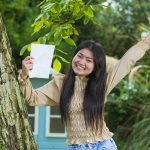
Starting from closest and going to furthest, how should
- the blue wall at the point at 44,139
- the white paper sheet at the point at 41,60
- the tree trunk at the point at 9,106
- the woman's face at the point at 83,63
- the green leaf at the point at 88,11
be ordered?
the tree trunk at the point at 9,106
the white paper sheet at the point at 41,60
the woman's face at the point at 83,63
the green leaf at the point at 88,11
the blue wall at the point at 44,139

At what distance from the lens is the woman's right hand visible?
3223 millimetres

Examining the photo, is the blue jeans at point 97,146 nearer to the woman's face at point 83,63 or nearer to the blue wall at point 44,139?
the woman's face at point 83,63

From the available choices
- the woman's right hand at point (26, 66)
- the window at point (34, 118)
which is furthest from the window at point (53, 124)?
the woman's right hand at point (26, 66)

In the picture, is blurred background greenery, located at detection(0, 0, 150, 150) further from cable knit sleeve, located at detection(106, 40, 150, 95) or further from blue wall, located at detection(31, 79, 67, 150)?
cable knit sleeve, located at detection(106, 40, 150, 95)

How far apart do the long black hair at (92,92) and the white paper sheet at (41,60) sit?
0.19 m

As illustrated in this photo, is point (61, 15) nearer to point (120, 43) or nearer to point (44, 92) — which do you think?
point (44, 92)

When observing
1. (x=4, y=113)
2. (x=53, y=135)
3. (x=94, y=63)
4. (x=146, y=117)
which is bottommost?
(x=53, y=135)

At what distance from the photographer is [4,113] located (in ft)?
10.3

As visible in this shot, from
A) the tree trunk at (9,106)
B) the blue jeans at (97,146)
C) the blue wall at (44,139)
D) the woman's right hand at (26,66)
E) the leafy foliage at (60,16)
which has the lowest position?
the blue wall at (44,139)

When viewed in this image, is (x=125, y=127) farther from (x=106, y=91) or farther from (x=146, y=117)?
(x=106, y=91)

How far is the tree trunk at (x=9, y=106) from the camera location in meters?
3.13

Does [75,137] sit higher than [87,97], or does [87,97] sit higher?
[87,97]

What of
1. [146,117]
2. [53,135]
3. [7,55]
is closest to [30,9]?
Answer: [53,135]

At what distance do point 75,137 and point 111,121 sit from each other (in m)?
7.12
